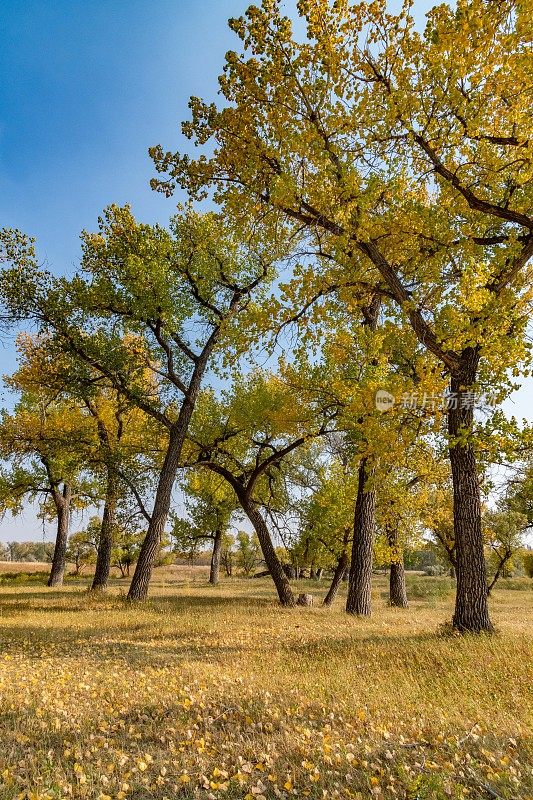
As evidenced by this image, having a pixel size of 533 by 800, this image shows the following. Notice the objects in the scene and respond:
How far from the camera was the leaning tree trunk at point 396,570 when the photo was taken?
64.3ft

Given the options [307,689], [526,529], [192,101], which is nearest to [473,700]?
[307,689]

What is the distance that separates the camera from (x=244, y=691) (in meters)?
5.76

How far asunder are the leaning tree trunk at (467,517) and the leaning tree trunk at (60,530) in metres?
22.2

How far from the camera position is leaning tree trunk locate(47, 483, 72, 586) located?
25.5 meters

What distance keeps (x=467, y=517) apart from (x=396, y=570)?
45.0ft

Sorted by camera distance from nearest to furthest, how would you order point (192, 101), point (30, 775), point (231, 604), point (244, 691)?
point (30, 775)
point (244, 691)
point (192, 101)
point (231, 604)

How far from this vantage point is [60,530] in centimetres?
2553

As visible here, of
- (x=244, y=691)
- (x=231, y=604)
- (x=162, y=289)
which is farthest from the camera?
(x=231, y=604)

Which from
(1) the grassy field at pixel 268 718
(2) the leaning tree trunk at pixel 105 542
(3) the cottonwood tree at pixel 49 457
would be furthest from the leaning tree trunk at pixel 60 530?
(1) the grassy field at pixel 268 718

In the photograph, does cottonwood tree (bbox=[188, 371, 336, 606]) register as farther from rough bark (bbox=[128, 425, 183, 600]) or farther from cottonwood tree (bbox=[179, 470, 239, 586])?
cottonwood tree (bbox=[179, 470, 239, 586])

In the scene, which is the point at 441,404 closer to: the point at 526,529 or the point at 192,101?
the point at 192,101

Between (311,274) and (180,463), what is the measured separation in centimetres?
1029

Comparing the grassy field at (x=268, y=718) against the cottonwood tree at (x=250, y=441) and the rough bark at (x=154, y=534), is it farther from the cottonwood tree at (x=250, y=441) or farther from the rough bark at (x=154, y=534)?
the cottonwood tree at (x=250, y=441)

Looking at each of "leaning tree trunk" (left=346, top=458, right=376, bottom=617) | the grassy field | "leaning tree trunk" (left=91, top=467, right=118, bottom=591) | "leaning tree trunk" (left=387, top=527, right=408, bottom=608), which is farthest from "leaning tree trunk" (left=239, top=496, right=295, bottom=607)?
the grassy field
